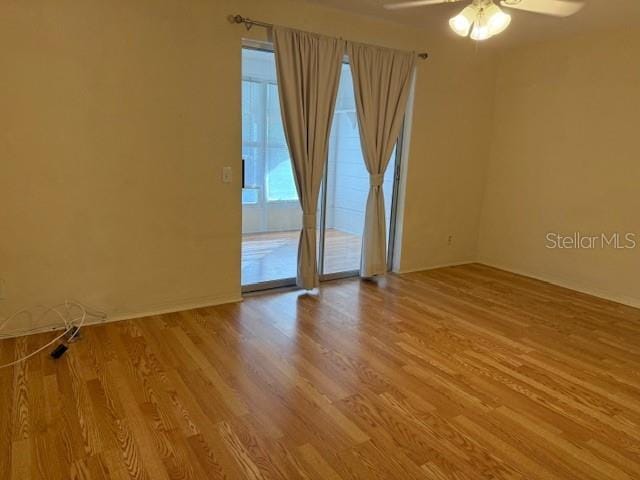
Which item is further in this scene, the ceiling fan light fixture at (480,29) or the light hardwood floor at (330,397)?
the ceiling fan light fixture at (480,29)

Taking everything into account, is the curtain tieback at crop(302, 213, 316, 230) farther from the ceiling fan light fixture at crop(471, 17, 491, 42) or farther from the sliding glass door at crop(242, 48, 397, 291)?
the ceiling fan light fixture at crop(471, 17, 491, 42)

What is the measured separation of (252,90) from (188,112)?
91cm

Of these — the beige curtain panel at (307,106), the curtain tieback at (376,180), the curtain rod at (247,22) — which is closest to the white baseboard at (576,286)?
the curtain tieback at (376,180)

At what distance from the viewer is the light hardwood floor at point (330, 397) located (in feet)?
6.15

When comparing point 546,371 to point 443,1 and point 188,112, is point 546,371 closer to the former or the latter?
point 443,1

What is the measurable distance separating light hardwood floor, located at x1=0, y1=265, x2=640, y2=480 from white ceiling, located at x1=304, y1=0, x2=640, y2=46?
2.53 meters

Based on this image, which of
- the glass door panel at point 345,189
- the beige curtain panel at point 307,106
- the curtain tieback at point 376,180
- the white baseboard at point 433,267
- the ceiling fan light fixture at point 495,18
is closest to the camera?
the ceiling fan light fixture at point 495,18

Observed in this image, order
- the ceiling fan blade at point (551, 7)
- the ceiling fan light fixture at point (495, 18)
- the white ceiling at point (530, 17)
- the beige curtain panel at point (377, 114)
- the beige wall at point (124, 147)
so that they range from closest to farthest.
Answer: the ceiling fan light fixture at point (495, 18) < the beige wall at point (124, 147) < the ceiling fan blade at point (551, 7) < the white ceiling at point (530, 17) < the beige curtain panel at point (377, 114)

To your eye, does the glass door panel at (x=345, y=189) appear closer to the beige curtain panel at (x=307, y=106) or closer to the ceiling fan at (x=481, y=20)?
the beige curtain panel at (x=307, y=106)

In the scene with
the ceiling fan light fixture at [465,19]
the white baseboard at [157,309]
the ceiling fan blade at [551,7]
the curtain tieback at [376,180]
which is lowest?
the white baseboard at [157,309]

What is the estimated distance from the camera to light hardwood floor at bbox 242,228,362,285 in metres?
4.32

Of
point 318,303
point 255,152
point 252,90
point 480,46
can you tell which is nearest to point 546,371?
point 318,303

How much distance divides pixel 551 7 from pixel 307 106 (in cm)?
210

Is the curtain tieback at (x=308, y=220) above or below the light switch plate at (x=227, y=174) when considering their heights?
below
